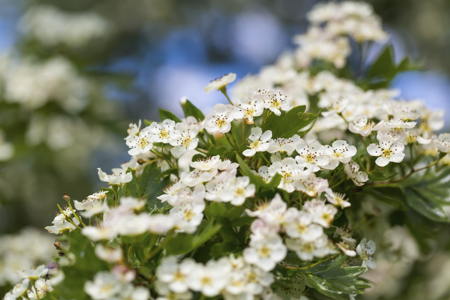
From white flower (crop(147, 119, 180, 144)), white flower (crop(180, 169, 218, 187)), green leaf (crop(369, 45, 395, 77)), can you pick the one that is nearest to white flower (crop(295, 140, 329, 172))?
white flower (crop(180, 169, 218, 187))

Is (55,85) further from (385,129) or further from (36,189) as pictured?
(385,129)

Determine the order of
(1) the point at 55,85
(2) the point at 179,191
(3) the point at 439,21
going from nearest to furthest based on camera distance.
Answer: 1. (2) the point at 179,191
2. (1) the point at 55,85
3. (3) the point at 439,21

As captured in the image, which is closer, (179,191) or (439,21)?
(179,191)

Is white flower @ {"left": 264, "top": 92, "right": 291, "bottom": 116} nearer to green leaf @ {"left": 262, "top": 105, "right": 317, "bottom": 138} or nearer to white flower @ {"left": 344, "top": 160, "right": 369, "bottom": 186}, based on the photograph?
green leaf @ {"left": 262, "top": 105, "right": 317, "bottom": 138}

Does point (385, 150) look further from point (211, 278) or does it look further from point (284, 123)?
point (211, 278)

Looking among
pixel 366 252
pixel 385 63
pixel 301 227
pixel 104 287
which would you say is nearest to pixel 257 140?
pixel 301 227

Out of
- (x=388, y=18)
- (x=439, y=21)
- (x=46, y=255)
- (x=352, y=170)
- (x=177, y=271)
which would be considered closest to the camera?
(x=177, y=271)

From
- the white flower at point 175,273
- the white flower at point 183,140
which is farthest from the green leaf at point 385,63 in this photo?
the white flower at point 175,273

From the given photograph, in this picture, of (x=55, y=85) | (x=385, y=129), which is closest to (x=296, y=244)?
(x=385, y=129)

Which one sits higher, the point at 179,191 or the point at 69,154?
the point at 179,191
